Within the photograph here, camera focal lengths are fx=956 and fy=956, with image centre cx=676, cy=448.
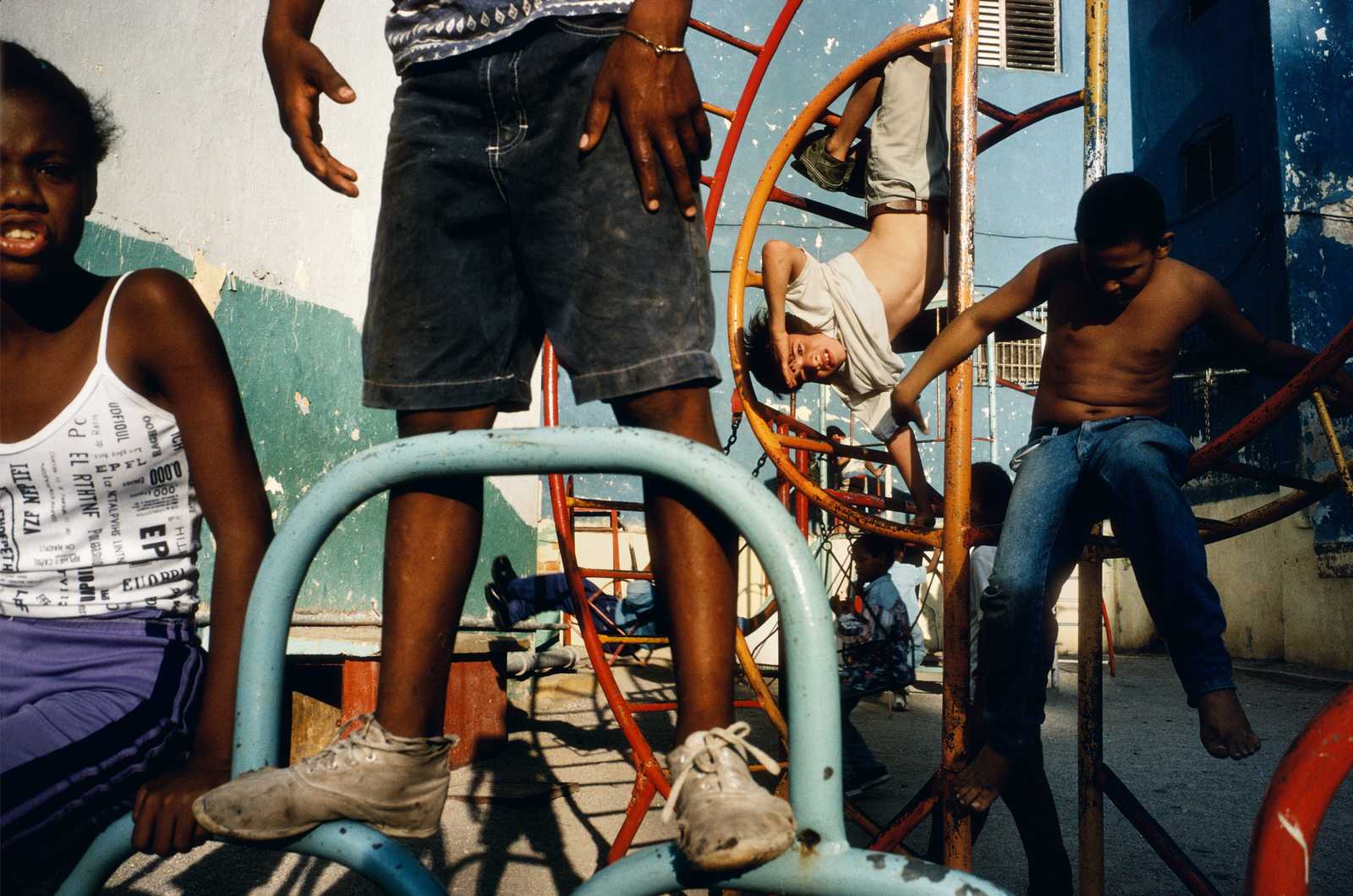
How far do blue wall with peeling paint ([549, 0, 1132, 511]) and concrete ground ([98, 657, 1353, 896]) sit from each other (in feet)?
12.0

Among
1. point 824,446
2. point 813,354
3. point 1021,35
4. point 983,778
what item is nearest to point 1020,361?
point 1021,35

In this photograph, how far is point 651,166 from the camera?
1197 mm

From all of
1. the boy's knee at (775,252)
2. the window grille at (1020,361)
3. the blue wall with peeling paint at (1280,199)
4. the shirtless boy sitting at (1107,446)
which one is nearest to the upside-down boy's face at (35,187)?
the shirtless boy sitting at (1107,446)

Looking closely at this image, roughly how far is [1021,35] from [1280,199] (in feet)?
9.81

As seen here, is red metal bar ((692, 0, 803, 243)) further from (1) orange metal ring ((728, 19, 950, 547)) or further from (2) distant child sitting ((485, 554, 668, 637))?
(2) distant child sitting ((485, 554, 668, 637))

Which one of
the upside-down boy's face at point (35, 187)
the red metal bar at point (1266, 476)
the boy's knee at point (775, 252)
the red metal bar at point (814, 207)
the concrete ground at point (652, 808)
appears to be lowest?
the concrete ground at point (652, 808)

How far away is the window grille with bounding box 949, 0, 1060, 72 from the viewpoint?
9.55 metres

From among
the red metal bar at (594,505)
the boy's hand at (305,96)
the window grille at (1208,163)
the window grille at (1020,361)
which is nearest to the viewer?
the boy's hand at (305,96)

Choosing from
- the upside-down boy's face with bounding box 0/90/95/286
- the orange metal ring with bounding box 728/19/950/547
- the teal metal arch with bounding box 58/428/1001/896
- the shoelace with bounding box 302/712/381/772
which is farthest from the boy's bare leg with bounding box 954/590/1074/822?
the upside-down boy's face with bounding box 0/90/95/286

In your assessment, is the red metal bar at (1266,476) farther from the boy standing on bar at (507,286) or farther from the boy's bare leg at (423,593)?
the boy's bare leg at (423,593)

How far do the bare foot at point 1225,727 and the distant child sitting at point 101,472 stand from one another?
1.53 meters

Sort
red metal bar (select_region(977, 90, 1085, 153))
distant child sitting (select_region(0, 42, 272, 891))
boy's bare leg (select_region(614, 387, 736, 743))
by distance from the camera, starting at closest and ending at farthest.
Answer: boy's bare leg (select_region(614, 387, 736, 743)) → distant child sitting (select_region(0, 42, 272, 891)) → red metal bar (select_region(977, 90, 1085, 153))

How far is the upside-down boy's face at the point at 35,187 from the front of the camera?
4.17ft

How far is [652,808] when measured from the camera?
314cm
